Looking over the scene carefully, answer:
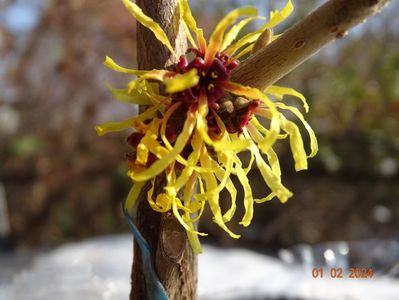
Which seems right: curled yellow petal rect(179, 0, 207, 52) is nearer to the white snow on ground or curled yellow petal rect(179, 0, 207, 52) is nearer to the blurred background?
the white snow on ground

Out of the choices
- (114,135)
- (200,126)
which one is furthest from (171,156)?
(114,135)

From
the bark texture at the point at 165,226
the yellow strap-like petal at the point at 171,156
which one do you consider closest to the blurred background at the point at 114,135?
the bark texture at the point at 165,226

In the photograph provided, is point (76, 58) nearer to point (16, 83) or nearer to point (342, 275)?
point (16, 83)

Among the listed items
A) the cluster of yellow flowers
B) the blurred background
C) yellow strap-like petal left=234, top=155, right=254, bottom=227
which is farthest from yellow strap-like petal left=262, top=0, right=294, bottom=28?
the blurred background

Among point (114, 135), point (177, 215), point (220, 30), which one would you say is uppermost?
point (114, 135)
